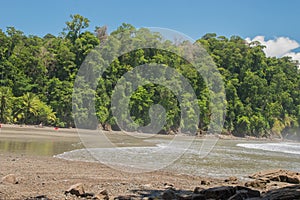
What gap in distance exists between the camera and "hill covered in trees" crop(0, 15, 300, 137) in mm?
52750

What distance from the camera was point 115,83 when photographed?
192ft

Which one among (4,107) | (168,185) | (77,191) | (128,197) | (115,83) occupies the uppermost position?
(115,83)

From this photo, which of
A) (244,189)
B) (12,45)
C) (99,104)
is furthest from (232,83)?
(244,189)

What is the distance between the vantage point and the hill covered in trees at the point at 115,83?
Answer: 52750 mm

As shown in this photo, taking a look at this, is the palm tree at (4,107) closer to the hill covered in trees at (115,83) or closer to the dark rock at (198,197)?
the hill covered in trees at (115,83)

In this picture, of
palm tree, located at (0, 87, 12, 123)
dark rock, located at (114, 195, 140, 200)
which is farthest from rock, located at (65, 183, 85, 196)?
palm tree, located at (0, 87, 12, 123)

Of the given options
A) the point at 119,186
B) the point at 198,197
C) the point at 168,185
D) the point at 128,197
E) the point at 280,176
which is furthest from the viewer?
the point at 280,176

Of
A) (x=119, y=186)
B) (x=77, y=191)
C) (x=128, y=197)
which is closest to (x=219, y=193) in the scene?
(x=128, y=197)

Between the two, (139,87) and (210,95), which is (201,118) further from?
(139,87)

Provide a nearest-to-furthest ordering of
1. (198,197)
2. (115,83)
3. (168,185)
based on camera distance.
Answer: (198,197) → (168,185) → (115,83)

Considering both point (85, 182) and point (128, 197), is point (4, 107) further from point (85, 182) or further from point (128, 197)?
point (128, 197)

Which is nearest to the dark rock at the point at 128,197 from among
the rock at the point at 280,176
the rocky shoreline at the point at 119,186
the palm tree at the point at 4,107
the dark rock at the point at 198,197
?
the rocky shoreline at the point at 119,186

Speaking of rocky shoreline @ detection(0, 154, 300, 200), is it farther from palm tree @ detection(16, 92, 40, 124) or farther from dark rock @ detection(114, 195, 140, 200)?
palm tree @ detection(16, 92, 40, 124)

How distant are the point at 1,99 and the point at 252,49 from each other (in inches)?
2361
